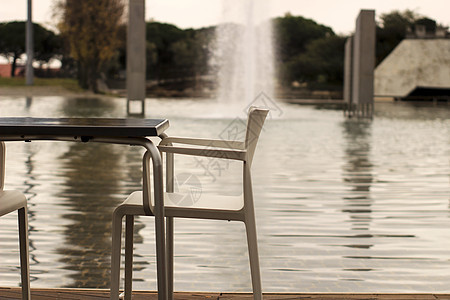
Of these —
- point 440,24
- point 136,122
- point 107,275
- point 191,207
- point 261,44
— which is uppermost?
point 440,24

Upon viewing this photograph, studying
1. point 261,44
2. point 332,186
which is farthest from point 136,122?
point 261,44

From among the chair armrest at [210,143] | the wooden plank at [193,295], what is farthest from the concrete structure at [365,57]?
the chair armrest at [210,143]

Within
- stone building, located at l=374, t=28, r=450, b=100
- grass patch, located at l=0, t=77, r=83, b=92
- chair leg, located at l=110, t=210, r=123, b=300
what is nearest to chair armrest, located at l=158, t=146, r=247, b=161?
chair leg, located at l=110, t=210, r=123, b=300

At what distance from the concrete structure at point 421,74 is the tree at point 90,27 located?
1585 cm

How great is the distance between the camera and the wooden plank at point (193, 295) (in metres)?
2.58

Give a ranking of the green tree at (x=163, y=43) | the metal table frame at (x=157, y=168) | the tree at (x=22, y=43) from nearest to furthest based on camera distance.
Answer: the metal table frame at (x=157, y=168), the green tree at (x=163, y=43), the tree at (x=22, y=43)

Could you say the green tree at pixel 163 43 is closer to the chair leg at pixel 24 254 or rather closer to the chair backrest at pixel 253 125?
the chair leg at pixel 24 254

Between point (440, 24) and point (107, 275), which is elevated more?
point (440, 24)

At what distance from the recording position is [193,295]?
104 inches

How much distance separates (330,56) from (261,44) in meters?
17.9

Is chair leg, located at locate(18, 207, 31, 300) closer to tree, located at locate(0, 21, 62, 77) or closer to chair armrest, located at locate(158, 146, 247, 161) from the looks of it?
chair armrest, located at locate(158, 146, 247, 161)

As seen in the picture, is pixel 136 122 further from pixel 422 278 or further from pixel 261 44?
pixel 261 44

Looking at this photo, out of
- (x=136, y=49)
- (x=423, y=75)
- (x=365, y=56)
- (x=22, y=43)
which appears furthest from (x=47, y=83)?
(x=365, y=56)

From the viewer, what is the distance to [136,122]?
7.21 ft
